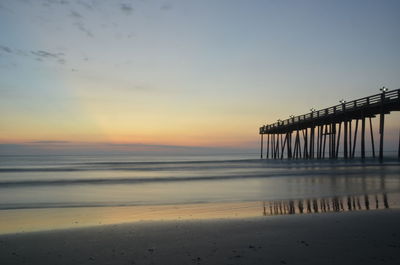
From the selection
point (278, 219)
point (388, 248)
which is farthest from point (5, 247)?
point (388, 248)

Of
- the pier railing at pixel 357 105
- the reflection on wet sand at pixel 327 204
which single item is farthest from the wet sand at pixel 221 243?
the pier railing at pixel 357 105

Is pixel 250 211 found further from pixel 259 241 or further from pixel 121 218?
pixel 259 241

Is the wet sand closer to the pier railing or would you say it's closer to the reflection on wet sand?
the reflection on wet sand

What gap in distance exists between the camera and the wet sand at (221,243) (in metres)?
5.03

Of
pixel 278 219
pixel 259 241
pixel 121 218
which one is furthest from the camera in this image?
pixel 121 218

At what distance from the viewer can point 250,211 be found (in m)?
9.81

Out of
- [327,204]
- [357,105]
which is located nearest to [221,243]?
[327,204]

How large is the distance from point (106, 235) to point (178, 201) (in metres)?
6.34

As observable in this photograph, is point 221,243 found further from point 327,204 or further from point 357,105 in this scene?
point 357,105

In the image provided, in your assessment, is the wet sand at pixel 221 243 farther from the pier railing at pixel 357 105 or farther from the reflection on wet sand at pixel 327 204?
the pier railing at pixel 357 105

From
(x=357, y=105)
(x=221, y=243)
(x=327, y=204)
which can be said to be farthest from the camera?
(x=357, y=105)

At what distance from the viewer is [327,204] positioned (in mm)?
10750

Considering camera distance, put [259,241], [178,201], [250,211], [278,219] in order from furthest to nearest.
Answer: [178,201] → [250,211] → [278,219] → [259,241]

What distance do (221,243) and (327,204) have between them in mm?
5831
